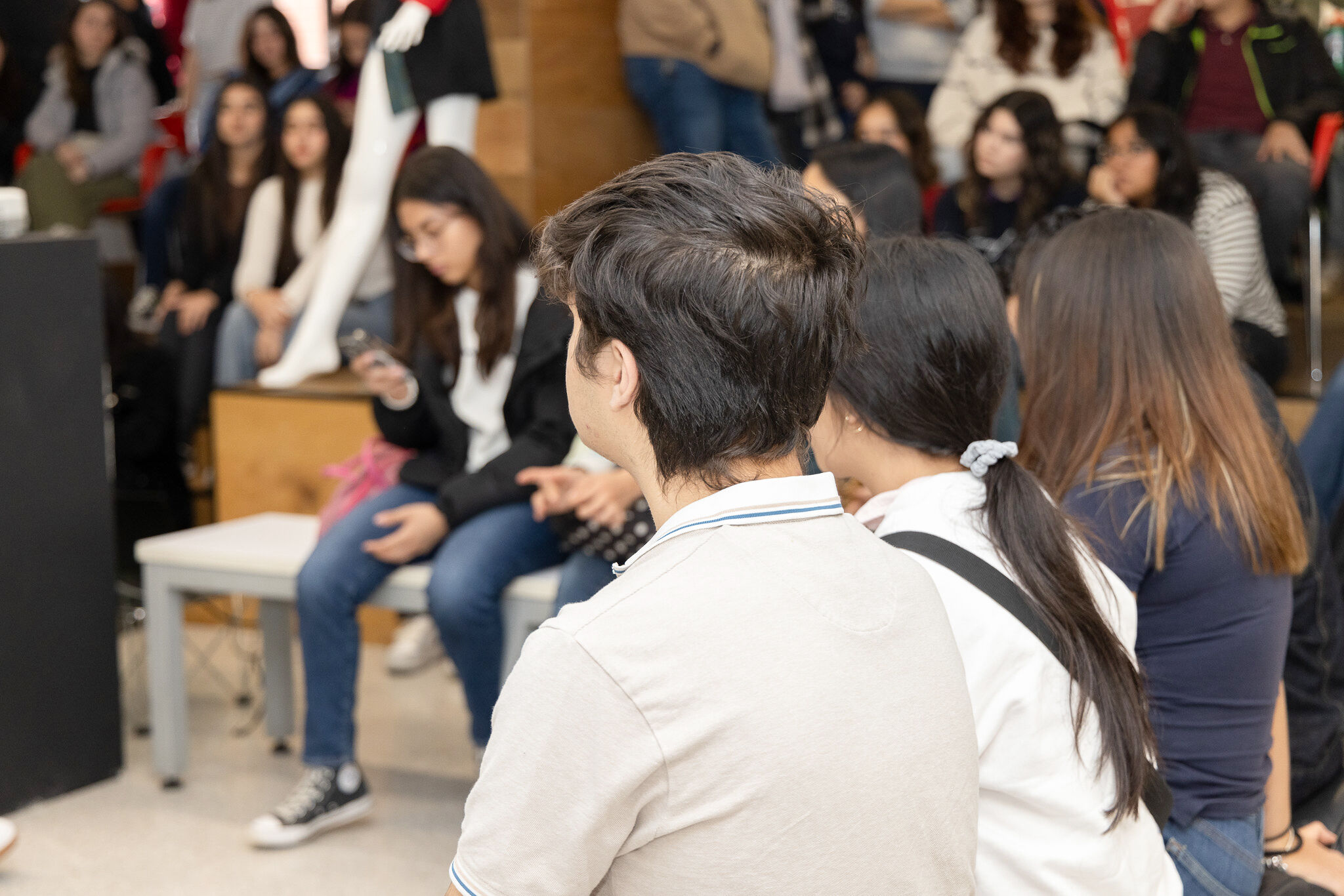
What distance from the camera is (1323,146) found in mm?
3684

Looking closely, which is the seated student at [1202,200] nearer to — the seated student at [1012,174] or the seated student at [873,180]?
the seated student at [1012,174]

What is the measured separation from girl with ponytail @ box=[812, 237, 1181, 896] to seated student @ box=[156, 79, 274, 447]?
10.9ft

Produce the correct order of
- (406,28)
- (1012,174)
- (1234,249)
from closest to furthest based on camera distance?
(1234,249), (406,28), (1012,174)

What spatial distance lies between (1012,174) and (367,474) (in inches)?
77.7

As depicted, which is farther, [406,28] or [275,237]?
[275,237]

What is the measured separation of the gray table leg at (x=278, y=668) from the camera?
9.41 ft

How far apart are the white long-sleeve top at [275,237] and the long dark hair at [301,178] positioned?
0.01 m

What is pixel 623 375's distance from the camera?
0.85 meters

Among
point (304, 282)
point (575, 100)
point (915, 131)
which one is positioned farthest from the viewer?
point (575, 100)

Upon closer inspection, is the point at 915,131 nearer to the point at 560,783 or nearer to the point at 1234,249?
the point at 1234,249

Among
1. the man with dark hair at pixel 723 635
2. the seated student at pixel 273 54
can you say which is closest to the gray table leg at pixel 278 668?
the man with dark hair at pixel 723 635

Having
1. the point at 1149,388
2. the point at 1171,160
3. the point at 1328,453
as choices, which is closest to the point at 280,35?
the point at 1171,160

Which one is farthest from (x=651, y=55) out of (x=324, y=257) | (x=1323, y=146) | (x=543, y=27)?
(x=1323, y=146)

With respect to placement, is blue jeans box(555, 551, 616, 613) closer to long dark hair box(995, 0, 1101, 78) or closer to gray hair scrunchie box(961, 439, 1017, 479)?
gray hair scrunchie box(961, 439, 1017, 479)
